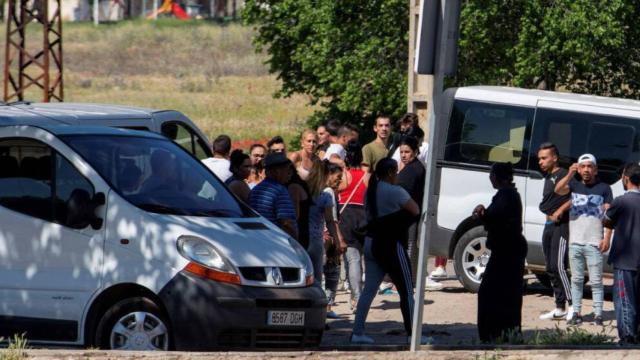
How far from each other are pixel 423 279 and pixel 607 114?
6832mm

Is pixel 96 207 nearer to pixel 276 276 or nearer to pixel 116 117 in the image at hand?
pixel 276 276

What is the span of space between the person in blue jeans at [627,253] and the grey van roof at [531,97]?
362cm

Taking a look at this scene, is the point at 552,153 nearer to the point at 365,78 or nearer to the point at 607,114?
the point at 607,114

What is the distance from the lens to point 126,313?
371 inches

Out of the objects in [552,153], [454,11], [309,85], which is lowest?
[309,85]

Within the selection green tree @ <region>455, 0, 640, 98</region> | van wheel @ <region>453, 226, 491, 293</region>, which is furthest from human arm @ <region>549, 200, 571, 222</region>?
green tree @ <region>455, 0, 640, 98</region>

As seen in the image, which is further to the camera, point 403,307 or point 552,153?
point 552,153

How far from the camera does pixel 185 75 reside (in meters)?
87.2

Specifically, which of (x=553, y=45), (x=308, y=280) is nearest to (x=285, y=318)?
(x=308, y=280)

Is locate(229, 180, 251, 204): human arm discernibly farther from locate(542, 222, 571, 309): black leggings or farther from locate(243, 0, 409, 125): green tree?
locate(243, 0, 409, 125): green tree

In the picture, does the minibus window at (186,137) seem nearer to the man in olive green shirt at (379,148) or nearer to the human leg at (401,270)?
the man in olive green shirt at (379,148)

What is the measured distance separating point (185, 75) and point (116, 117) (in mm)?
74674

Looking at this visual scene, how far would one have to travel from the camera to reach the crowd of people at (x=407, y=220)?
11203mm

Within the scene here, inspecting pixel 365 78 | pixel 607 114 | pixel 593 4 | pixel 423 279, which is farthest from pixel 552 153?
pixel 365 78
